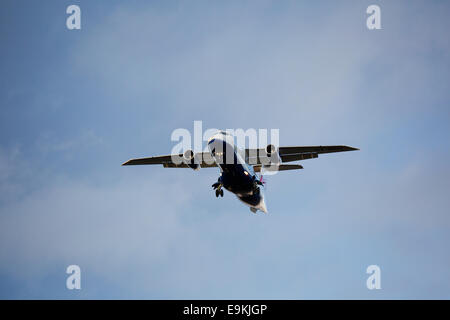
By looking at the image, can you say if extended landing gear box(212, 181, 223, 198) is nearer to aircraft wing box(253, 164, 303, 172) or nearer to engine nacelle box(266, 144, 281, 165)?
aircraft wing box(253, 164, 303, 172)

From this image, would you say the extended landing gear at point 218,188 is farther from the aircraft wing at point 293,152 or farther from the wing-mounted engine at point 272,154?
the wing-mounted engine at point 272,154

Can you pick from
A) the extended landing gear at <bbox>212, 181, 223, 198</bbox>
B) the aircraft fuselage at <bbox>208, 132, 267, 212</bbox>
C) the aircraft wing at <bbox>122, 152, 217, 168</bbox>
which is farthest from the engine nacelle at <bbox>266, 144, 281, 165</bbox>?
the aircraft wing at <bbox>122, 152, 217, 168</bbox>

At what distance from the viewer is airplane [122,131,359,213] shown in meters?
27.9

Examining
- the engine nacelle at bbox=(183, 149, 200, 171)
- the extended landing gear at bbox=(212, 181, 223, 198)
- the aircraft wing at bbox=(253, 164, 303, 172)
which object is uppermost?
the engine nacelle at bbox=(183, 149, 200, 171)

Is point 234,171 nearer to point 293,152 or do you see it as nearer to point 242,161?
point 242,161

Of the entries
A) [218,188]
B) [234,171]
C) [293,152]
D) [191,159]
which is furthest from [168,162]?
[293,152]

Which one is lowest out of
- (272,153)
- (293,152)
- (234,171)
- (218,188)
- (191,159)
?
(218,188)

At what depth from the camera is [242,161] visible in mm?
29203

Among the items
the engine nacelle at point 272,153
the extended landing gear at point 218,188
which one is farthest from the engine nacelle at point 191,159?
the engine nacelle at point 272,153

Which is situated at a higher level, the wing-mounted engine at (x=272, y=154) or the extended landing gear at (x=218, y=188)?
the wing-mounted engine at (x=272, y=154)

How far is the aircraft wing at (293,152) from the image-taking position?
3091cm

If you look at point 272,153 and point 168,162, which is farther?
point 168,162

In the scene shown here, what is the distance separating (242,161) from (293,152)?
15.2 ft
